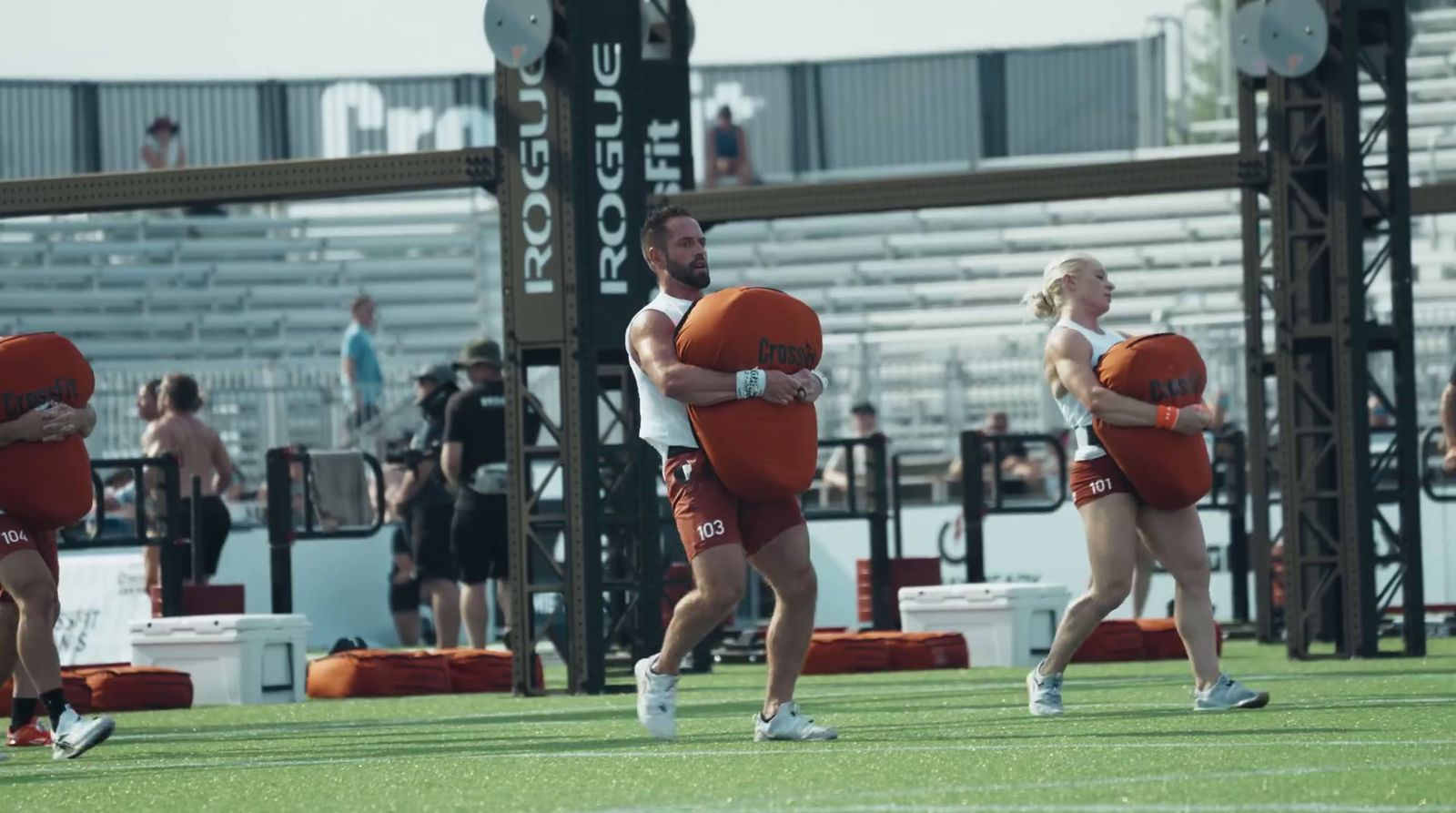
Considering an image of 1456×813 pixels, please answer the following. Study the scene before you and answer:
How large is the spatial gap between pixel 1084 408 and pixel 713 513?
178 centimetres

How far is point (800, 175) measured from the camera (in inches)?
1388

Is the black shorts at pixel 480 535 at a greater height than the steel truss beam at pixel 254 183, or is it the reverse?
the steel truss beam at pixel 254 183

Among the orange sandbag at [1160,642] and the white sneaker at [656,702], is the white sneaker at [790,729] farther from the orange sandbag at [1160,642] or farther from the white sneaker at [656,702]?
the orange sandbag at [1160,642]

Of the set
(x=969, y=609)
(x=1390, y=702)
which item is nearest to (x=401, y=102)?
(x=969, y=609)

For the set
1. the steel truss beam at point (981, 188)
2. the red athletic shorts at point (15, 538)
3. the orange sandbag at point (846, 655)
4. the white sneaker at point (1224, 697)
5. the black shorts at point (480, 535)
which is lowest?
the orange sandbag at point (846, 655)

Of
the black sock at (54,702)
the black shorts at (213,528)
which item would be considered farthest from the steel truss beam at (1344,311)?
the black sock at (54,702)

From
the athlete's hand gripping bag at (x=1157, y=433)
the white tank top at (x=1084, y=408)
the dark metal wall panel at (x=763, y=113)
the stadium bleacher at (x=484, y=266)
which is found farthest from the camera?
the dark metal wall panel at (x=763, y=113)

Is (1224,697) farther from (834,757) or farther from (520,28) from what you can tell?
(520,28)

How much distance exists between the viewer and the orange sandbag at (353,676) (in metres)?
14.2

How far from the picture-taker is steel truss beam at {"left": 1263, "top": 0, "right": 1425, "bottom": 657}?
569 inches

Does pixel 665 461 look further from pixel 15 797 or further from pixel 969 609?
pixel 969 609

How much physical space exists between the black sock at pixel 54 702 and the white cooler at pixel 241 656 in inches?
178

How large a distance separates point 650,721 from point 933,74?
27.2 meters

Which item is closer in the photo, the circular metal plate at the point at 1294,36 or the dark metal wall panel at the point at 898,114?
the circular metal plate at the point at 1294,36
